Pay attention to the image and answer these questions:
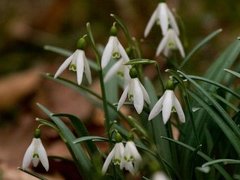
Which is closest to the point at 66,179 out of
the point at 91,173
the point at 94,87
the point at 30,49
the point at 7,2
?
the point at 91,173

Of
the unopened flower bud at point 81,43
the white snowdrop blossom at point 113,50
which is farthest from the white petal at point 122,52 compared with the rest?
the unopened flower bud at point 81,43

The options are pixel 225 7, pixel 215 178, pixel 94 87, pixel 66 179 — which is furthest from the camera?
pixel 225 7

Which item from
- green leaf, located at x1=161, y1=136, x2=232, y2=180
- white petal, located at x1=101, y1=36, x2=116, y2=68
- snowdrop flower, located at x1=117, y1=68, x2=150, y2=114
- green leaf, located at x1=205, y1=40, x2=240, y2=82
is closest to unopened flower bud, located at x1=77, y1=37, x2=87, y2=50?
white petal, located at x1=101, y1=36, x2=116, y2=68

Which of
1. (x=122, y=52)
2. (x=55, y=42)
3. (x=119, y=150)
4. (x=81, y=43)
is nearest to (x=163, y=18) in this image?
(x=122, y=52)

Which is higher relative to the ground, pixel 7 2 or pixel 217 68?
pixel 7 2

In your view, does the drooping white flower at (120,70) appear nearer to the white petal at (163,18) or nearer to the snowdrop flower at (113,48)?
the snowdrop flower at (113,48)

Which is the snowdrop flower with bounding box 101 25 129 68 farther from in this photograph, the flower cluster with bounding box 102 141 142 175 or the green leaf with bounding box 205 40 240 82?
the green leaf with bounding box 205 40 240 82

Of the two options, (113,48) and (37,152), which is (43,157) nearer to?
(37,152)

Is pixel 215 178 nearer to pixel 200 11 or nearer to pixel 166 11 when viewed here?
Answer: pixel 166 11
